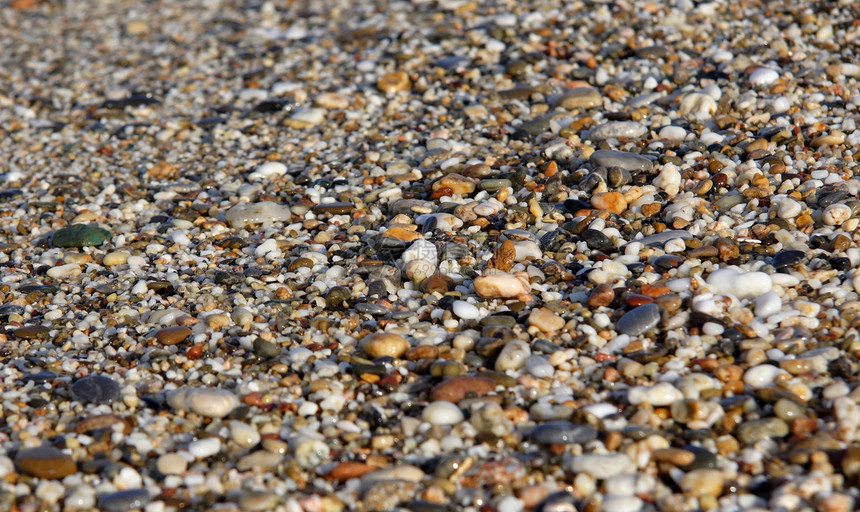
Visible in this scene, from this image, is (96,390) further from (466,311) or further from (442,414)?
(466,311)

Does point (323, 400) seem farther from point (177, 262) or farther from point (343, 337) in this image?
point (177, 262)

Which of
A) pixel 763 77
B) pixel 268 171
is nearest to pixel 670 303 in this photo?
pixel 763 77

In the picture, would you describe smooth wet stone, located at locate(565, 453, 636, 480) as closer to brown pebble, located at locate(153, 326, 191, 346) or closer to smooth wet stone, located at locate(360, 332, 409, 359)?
smooth wet stone, located at locate(360, 332, 409, 359)

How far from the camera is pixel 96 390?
12.6 feet

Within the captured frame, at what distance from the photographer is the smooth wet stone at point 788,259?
14.0 feet

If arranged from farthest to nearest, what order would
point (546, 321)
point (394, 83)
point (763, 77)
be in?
1. point (394, 83)
2. point (763, 77)
3. point (546, 321)

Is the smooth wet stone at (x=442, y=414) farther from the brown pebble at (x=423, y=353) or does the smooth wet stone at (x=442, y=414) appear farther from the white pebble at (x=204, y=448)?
the white pebble at (x=204, y=448)

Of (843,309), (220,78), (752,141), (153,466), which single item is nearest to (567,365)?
(843,309)

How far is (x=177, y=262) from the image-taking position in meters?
5.17

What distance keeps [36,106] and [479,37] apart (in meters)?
4.53

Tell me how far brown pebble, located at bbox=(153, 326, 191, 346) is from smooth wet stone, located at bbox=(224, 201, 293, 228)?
136cm

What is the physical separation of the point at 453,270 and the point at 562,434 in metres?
1.55

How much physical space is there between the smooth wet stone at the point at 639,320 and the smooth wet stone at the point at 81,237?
360 cm

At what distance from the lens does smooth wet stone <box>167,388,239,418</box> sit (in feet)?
11.9
